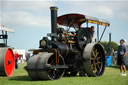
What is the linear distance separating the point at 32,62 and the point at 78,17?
3.07 metres

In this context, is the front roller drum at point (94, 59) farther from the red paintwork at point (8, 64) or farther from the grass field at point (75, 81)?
the red paintwork at point (8, 64)

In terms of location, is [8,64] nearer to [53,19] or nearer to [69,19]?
[53,19]

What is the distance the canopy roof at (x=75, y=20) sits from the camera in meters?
9.26

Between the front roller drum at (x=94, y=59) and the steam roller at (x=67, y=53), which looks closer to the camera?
the steam roller at (x=67, y=53)

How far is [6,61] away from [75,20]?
3075 millimetres

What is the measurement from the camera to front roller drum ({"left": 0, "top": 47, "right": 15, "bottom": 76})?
8837 mm

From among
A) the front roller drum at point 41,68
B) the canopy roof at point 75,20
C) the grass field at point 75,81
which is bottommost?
the grass field at point 75,81

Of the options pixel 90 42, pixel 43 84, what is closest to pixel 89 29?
pixel 90 42

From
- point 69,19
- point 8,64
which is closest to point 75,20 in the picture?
point 69,19

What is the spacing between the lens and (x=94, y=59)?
891 cm

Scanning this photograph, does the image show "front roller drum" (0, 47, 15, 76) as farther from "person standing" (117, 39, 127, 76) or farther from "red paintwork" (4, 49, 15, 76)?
"person standing" (117, 39, 127, 76)

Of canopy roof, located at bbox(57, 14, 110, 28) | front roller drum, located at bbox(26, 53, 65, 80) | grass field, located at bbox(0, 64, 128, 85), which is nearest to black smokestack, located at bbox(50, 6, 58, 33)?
canopy roof, located at bbox(57, 14, 110, 28)

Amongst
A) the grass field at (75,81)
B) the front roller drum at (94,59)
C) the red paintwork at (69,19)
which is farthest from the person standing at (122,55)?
the red paintwork at (69,19)

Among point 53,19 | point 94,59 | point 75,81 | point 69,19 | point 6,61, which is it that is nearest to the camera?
point 75,81
